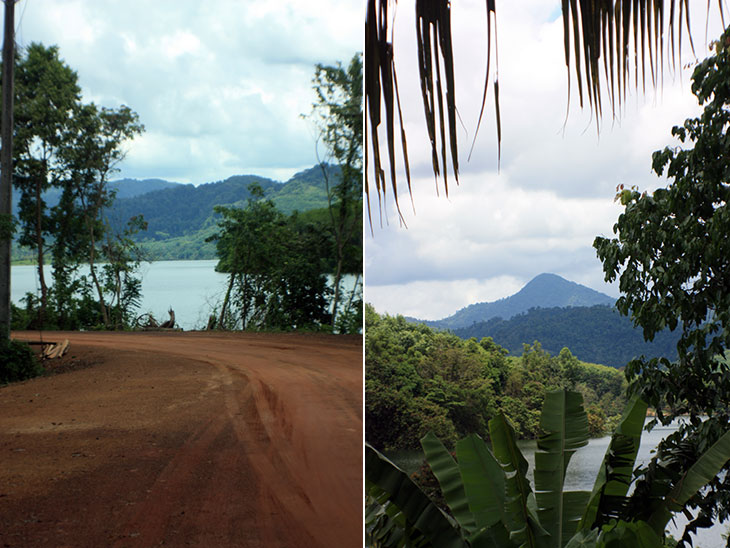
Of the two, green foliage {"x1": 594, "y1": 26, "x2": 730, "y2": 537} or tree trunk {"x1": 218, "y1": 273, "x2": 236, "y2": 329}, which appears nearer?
tree trunk {"x1": 218, "y1": 273, "x2": 236, "y2": 329}

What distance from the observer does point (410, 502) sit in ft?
7.02

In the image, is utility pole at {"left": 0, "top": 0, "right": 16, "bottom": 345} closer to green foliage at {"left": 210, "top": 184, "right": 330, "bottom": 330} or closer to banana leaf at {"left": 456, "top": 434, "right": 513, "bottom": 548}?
green foliage at {"left": 210, "top": 184, "right": 330, "bottom": 330}

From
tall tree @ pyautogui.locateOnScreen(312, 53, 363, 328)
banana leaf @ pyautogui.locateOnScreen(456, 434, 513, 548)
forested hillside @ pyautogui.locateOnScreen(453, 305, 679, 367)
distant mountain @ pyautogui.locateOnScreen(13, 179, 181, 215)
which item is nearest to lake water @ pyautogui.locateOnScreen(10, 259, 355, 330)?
distant mountain @ pyautogui.locateOnScreen(13, 179, 181, 215)

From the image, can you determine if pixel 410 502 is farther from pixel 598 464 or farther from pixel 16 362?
pixel 598 464

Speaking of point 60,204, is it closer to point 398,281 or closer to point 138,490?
point 138,490

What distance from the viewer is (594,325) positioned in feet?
12.4

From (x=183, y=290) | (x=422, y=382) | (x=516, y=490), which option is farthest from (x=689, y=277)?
(x=422, y=382)

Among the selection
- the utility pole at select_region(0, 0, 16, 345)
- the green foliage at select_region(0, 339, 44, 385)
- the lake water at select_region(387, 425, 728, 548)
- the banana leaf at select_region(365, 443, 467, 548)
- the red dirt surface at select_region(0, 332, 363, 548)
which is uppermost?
the utility pole at select_region(0, 0, 16, 345)

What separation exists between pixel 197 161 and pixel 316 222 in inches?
16.5

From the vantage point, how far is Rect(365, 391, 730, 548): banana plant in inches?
78.1

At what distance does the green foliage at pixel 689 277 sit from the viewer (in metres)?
2.27

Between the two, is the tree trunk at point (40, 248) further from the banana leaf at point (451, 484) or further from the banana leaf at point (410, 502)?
the banana leaf at point (451, 484)

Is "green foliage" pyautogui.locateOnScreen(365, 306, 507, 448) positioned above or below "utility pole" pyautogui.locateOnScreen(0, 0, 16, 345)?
below

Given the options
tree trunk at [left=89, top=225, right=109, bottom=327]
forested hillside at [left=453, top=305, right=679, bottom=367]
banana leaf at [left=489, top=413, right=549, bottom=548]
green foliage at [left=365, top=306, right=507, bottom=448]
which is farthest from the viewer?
green foliage at [left=365, top=306, right=507, bottom=448]
